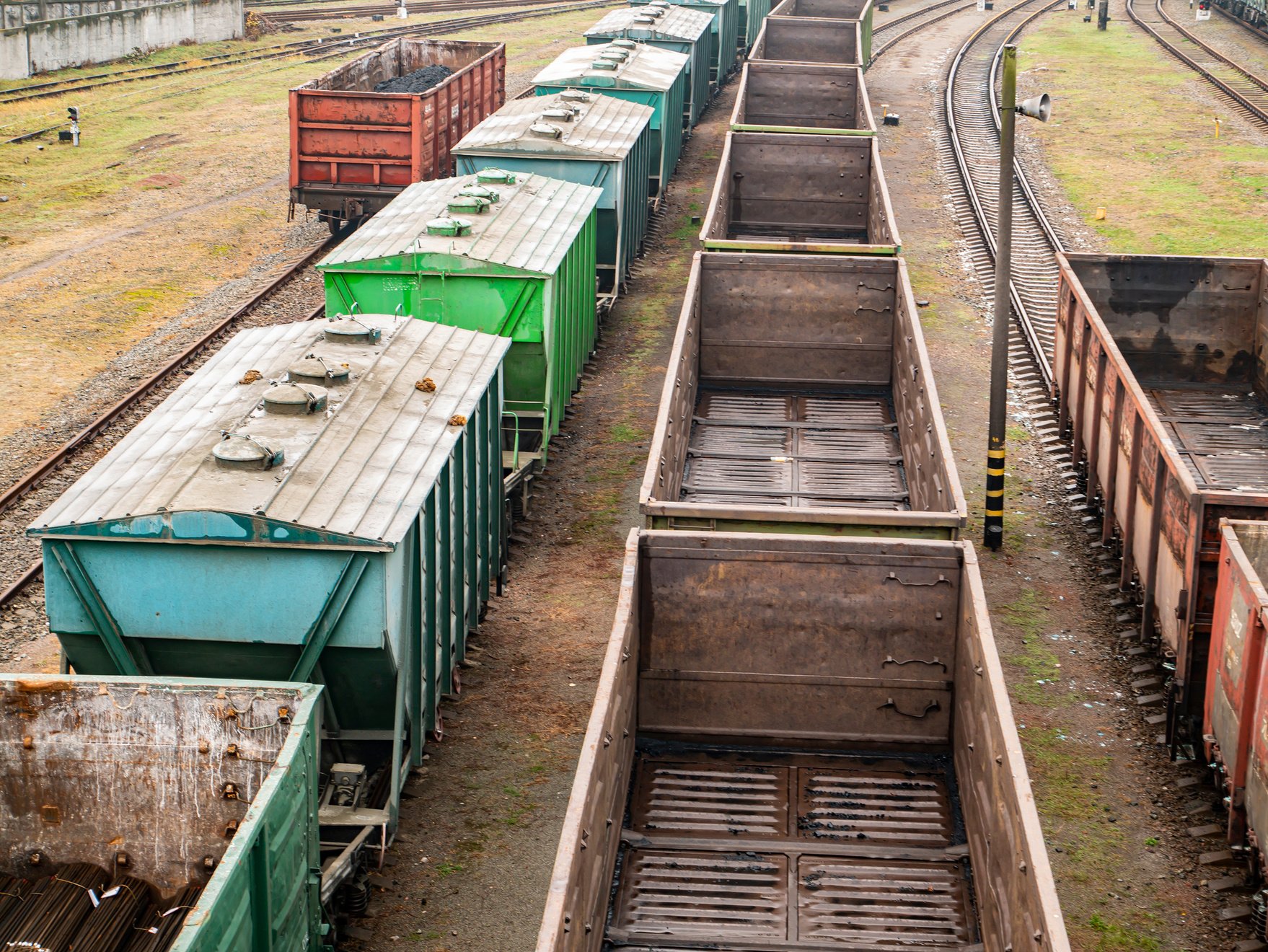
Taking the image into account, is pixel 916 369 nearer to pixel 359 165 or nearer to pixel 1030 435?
pixel 1030 435

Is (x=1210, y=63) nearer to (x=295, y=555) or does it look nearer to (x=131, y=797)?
(x=295, y=555)

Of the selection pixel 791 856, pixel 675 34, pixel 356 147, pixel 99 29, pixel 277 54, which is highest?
pixel 675 34

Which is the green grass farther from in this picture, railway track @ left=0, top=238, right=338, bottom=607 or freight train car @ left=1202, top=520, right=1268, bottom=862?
freight train car @ left=1202, top=520, right=1268, bottom=862

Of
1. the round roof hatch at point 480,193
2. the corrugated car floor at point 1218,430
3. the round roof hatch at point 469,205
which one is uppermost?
the round roof hatch at point 480,193

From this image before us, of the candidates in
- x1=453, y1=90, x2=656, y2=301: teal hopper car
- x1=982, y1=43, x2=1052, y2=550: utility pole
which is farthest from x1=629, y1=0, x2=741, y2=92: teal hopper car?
x1=982, y1=43, x2=1052, y2=550: utility pole

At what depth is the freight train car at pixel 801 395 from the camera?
11.1 meters

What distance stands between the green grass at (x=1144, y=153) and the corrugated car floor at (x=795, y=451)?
1135cm

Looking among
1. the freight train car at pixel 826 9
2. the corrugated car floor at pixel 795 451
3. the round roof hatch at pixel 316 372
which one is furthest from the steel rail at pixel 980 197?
the round roof hatch at pixel 316 372

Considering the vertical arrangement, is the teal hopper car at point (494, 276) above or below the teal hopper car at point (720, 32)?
below

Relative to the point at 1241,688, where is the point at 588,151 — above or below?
above

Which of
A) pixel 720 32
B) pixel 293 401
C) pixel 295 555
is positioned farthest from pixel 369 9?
pixel 295 555

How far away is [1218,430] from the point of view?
14570 millimetres

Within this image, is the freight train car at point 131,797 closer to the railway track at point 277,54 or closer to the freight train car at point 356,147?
the freight train car at point 356,147

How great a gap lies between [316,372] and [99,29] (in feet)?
118
